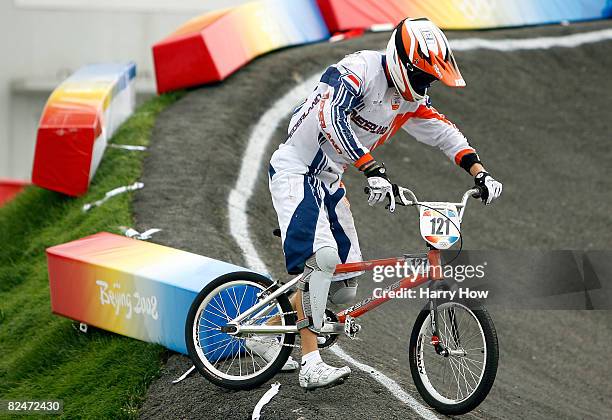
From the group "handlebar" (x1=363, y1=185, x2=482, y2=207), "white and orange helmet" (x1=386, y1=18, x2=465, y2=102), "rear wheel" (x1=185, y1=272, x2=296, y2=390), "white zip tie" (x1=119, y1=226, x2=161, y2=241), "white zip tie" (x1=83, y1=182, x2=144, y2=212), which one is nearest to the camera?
"handlebar" (x1=363, y1=185, x2=482, y2=207)

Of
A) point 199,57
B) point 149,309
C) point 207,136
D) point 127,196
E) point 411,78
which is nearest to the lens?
point 411,78

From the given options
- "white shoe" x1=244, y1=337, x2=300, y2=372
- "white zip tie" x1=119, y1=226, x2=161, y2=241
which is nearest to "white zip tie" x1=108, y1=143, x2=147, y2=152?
"white zip tie" x1=119, y1=226, x2=161, y2=241

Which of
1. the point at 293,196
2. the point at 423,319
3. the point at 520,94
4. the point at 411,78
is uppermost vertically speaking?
the point at 411,78

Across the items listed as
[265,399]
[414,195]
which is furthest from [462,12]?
[265,399]

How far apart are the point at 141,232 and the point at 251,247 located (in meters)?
1.10

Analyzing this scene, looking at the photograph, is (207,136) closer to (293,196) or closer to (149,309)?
(149,309)

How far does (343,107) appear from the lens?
6172 mm

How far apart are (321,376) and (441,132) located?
1.90 m

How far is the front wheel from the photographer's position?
19.0 ft

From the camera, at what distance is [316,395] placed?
6.40 m

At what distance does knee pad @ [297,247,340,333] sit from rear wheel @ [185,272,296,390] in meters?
0.25

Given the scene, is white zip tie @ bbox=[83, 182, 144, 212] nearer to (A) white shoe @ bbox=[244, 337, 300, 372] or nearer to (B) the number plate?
(A) white shoe @ bbox=[244, 337, 300, 372]

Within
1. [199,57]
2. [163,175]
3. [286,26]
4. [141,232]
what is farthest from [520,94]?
[141,232]

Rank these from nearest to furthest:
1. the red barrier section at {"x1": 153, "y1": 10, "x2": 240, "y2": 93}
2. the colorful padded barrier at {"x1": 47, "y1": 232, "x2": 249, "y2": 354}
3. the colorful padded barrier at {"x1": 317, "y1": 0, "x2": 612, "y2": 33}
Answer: the colorful padded barrier at {"x1": 47, "y1": 232, "x2": 249, "y2": 354}, the red barrier section at {"x1": 153, "y1": 10, "x2": 240, "y2": 93}, the colorful padded barrier at {"x1": 317, "y1": 0, "x2": 612, "y2": 33}
